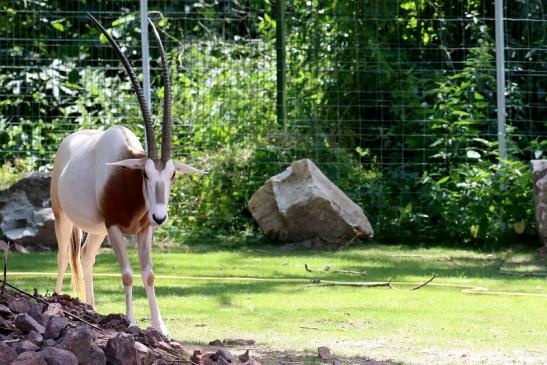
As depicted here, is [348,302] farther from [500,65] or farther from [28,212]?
[500,65]

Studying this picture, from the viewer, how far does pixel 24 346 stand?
4.78m

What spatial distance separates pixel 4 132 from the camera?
12898 mm

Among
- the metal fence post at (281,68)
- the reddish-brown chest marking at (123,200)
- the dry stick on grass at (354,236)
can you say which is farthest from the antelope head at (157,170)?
the metal fence post at (281,68)

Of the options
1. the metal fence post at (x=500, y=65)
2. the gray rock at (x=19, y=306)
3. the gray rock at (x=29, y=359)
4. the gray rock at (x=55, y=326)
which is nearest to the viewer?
the gray rock at (x=29, y=359)

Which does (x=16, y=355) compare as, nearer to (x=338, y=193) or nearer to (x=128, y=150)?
(x=128, y=150)

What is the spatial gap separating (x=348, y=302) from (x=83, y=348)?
364 cm

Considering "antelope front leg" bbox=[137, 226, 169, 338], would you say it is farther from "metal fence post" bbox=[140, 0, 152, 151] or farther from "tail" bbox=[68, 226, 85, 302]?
"metal fence post" bbox=[140, 0, 152, 151]

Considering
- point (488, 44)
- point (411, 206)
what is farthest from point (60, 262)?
point (488, 44)

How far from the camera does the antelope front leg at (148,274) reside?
685 cm

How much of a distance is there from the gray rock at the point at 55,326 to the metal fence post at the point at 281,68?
755 cm

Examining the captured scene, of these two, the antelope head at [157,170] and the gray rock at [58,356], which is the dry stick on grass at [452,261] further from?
the gray rock at [58,356]

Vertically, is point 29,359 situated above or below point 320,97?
below

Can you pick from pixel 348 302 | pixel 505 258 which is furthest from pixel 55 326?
pixel 505 258

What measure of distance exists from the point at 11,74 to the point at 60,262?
5.31 m
